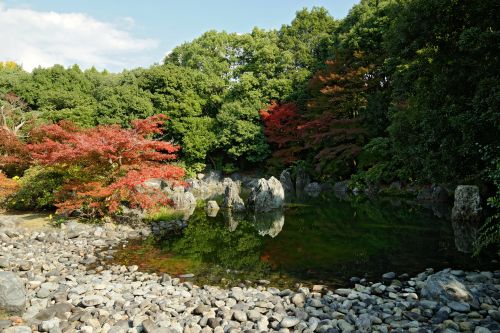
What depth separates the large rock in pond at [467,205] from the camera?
11438mm

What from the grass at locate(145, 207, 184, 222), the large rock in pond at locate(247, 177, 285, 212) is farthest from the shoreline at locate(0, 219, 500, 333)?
the large rock in pond at locate(247, 177, 285, 212)

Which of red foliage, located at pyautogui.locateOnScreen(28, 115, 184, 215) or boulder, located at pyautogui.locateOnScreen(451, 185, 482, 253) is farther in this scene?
boulder, located at pyautogui.locateOnScreen(451, 185, 482, 253)

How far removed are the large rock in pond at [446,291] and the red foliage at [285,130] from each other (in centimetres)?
2073

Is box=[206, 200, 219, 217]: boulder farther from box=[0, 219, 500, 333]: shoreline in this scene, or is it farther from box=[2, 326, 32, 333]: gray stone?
box=[2, 326, 32, 333]: gray stone

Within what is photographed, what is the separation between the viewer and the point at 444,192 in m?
16.0

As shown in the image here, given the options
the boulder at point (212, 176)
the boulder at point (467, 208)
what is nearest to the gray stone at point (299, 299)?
the boulder at point (467, 208)

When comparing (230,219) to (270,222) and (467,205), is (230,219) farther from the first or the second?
(467,205)

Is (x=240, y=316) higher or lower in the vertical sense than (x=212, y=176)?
lower

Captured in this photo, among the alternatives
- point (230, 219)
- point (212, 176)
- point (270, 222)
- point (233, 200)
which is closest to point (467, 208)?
point (270, 222)

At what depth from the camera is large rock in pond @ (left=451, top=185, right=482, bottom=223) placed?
37.5 feet

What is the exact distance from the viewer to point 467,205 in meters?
11.5

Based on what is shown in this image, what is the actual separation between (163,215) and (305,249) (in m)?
6.06

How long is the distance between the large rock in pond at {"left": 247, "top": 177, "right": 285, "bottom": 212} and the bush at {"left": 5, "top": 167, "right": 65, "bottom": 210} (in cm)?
801

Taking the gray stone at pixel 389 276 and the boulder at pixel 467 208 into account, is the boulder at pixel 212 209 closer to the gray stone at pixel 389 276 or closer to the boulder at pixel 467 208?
the boulder at pixel 467 208
